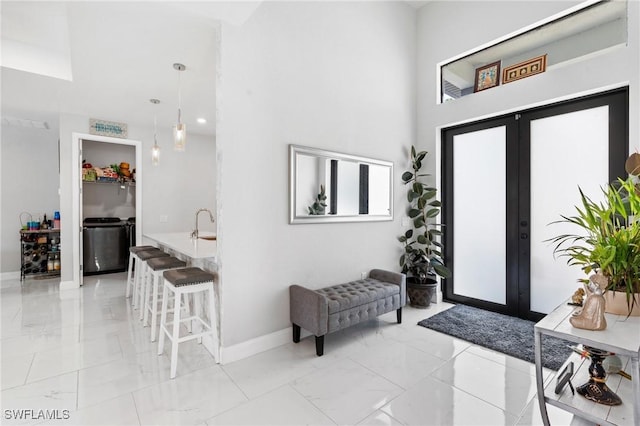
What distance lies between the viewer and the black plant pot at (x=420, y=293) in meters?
3.75

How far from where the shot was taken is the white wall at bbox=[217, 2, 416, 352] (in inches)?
96.6

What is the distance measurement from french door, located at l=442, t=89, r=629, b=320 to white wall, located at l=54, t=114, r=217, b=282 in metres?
4.72

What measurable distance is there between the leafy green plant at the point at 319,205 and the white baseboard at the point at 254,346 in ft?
3.87

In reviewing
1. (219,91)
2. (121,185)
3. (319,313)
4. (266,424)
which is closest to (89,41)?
(219,91)

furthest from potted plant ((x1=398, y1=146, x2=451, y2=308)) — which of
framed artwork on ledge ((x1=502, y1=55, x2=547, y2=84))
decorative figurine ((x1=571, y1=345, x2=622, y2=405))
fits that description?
decorative figurine ((x1=571, y1=345, x2=622, y2=405))

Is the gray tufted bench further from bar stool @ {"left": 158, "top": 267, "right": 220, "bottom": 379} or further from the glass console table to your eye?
the glass console table

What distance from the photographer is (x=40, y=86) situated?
11.8 ft

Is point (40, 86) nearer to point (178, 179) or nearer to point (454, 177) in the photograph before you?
point (178, 179)

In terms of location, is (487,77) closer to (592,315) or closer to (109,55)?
(592,315)

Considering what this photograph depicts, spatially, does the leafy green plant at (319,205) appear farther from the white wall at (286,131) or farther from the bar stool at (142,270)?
the bar stool at (142,270)

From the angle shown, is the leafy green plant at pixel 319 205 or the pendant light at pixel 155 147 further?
the pendant light at pixel 155 147

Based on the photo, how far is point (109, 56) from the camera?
115 inches

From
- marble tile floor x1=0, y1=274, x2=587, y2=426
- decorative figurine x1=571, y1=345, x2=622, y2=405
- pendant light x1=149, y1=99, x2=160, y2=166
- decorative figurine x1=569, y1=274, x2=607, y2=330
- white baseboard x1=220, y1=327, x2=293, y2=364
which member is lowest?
marble tile floor x1=0, y1=274, x2=587, y2=426

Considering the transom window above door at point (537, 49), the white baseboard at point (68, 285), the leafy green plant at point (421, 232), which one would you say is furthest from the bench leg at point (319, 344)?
the white baseboard at point (68, 285)
